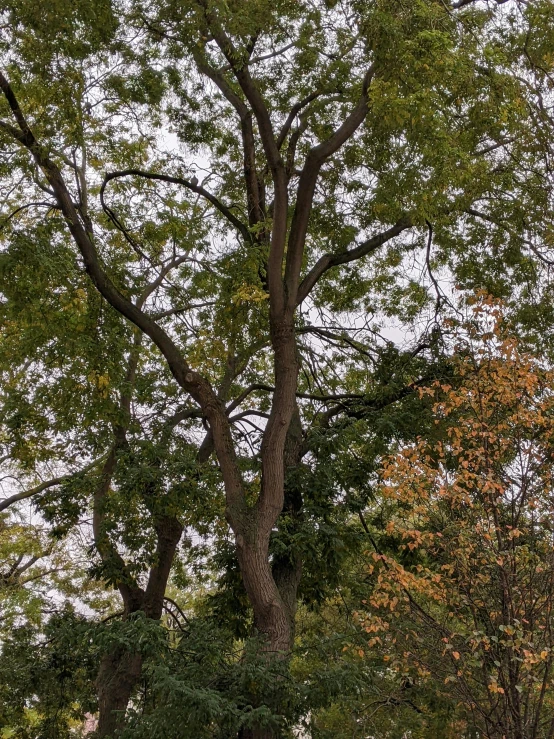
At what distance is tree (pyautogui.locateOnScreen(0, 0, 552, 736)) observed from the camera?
22.4ft

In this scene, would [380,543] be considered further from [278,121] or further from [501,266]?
[278,121]

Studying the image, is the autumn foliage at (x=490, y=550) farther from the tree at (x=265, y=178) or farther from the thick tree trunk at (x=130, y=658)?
the thick tree trunk at (x=130, y=658)

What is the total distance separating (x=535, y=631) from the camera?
571cm

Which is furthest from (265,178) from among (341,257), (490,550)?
(490,550)

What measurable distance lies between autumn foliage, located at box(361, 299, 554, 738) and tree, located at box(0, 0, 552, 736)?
156 centimetres

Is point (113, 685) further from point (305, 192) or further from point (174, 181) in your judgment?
point (305, 192)

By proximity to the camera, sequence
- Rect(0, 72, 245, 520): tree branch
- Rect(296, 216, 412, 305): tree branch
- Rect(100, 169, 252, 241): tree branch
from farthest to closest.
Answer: Rect(296, 216, 412, 305): tree branch → Rect(100, 169, 252, 241): tree branch → Rect(0, 72, 245, 520): tree branch

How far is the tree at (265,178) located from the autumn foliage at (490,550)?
156 cm

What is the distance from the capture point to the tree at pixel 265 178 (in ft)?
22.4

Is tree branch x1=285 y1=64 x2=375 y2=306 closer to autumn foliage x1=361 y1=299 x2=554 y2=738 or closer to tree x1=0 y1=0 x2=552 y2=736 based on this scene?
tree x1=0 y1=0 x2=552 y2=736

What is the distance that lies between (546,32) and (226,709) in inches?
296

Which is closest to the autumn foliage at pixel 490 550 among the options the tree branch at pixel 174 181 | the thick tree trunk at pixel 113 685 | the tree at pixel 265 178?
the tree at pixel 265 178

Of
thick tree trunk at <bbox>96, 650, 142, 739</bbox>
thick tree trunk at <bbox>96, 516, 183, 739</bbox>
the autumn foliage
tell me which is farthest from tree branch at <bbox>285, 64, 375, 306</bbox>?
thick tree trunk at <bbox>96, 650, 142, 739</bbox>

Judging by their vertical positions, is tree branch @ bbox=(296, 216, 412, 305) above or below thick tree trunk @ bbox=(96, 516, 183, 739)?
above
